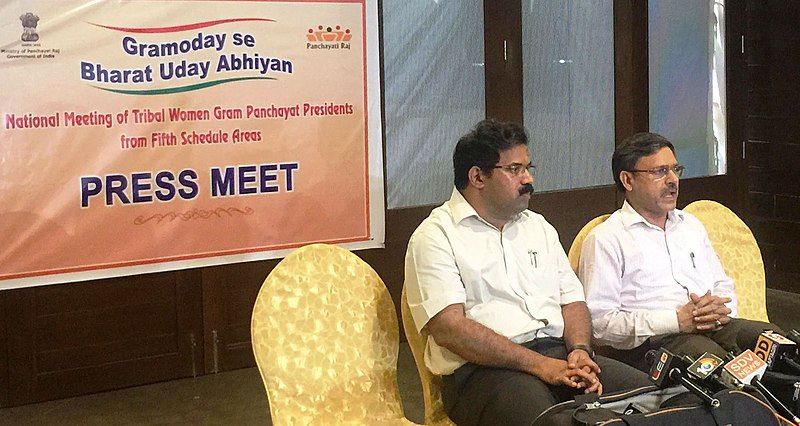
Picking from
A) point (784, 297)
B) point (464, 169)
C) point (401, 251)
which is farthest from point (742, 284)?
point (784, 297)

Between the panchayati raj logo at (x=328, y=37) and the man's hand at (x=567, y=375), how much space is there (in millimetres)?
2257

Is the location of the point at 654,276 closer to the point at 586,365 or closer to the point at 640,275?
the point at 640,275

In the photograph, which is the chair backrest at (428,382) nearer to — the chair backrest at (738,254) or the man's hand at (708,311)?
the man's hand at (708,311)

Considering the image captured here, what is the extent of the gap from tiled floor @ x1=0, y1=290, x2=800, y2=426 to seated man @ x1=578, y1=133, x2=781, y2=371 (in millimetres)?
1152

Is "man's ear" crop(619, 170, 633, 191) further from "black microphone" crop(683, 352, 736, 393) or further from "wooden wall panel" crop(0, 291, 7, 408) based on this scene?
"wooden wall panel" crop(0, 291, 7, 408)

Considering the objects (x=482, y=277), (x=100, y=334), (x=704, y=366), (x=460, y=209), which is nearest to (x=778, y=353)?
(x=704, y=366)

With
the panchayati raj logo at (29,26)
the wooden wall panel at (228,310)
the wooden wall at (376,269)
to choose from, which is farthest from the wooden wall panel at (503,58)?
the panchayati raj logo at (29,26)

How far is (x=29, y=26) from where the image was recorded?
4.09m

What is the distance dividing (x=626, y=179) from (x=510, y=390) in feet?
3.18

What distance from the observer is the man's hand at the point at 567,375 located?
2.83 metres

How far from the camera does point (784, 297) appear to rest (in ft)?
19.8

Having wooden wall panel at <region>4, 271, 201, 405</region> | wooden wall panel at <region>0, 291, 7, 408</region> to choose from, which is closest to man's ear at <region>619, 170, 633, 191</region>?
wooden wall panel at <region>4, 271, 201, 405</region>

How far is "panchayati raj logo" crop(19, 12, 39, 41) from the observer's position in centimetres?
408

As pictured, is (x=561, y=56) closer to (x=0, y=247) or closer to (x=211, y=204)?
(x=211, y=204)
